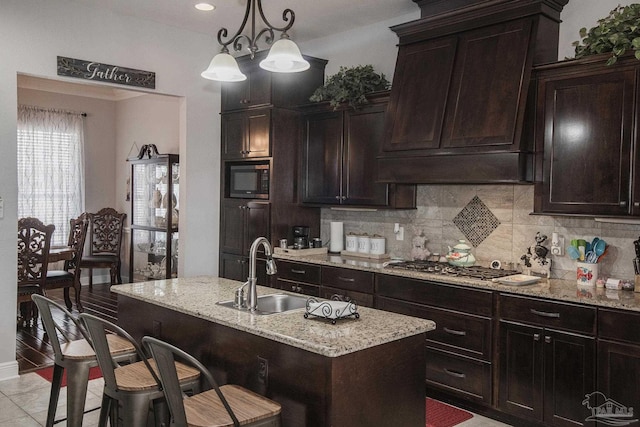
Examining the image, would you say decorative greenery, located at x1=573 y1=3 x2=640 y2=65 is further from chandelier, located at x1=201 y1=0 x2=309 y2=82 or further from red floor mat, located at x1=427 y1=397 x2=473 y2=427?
red floor mat, located at x1=427 y1=397 x2=473 y2=427

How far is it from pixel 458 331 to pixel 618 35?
2.02 meters

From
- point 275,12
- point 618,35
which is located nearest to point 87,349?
point 275,12

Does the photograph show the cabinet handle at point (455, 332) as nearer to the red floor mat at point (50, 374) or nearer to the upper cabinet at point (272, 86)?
the upper cabinet at point (272, 86)

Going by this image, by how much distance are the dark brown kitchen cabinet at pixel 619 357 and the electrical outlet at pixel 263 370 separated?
1.86 m

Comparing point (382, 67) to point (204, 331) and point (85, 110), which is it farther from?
point (85, 110)

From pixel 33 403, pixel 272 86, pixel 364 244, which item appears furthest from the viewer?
pixel 272 86

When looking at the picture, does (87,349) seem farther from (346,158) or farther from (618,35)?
(618,35)

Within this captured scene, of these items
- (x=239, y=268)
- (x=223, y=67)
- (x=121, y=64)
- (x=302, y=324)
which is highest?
(x=121, y=64)

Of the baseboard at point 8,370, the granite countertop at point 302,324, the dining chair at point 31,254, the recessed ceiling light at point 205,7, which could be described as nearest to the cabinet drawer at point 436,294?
the granite countertop at point 302,324

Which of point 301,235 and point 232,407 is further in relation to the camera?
point 301,235

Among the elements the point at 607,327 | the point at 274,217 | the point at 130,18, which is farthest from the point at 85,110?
the point at 607,327

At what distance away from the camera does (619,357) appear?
2.97 meters

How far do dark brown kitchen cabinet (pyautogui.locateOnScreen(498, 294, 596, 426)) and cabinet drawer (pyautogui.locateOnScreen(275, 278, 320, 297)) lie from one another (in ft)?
5.45

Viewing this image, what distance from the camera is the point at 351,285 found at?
4363 millimetres
